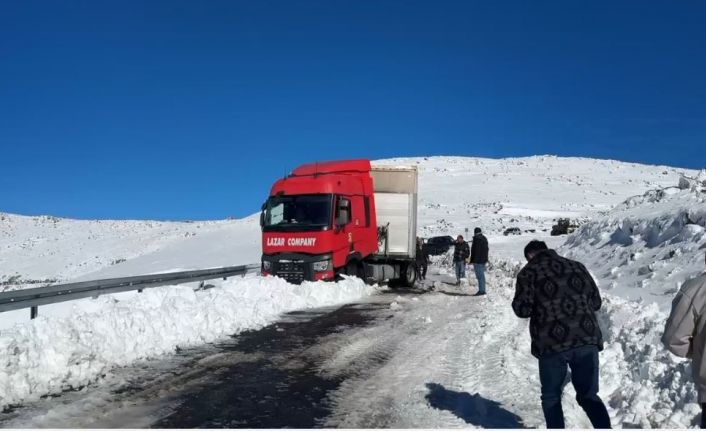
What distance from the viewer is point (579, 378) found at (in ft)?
16.0

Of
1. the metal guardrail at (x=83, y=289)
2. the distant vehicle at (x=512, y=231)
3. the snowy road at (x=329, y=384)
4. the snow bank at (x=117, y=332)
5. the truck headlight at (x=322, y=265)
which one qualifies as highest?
the distant vehicle at (x=512, y=231)

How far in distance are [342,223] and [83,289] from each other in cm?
731

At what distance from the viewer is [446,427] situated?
223 inches

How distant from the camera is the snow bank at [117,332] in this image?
22.9ft

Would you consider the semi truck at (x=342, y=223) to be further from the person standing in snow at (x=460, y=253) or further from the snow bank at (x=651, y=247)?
the snow bank at (x=651, y=247)

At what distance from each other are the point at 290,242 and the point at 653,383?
38.4ft

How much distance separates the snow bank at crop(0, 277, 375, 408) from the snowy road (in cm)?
42

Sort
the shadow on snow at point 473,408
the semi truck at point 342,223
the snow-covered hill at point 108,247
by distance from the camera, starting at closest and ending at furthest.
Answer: the shadow on snow at point 473,408 → the semi truck at point 342,223 → the snow-covered hill at point 108,247

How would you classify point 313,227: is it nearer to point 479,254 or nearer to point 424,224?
point 479,254

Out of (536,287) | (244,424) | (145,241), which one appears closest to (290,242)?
(244,424)

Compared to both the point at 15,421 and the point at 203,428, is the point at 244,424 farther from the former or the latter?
the point at 15,421

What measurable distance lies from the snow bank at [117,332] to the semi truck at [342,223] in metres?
2.66

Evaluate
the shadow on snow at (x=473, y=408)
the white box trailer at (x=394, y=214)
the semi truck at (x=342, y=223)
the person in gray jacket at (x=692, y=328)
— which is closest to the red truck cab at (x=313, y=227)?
the semi truck at (x=342, y=223)

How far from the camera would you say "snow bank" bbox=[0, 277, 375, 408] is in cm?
696
